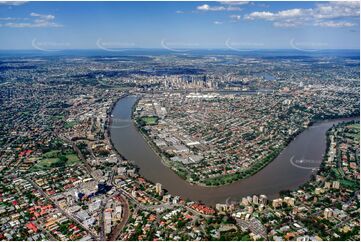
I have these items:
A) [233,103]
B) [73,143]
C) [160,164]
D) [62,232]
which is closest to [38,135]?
[73,143]

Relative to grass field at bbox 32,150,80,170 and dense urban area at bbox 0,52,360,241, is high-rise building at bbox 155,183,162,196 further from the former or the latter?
grass field at bbox 32,150,80,170

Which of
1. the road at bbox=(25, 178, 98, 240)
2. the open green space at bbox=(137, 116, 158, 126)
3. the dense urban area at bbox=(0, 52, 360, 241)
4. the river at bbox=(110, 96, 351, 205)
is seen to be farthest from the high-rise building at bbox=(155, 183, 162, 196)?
the open green space at bbox=(137, 116, 158, 126)

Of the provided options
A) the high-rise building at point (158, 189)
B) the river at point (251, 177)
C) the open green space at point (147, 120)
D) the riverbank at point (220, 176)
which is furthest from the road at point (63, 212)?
the open green space at point (147, 120)

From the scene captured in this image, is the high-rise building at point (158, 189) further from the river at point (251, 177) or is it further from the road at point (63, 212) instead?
the road at point (63, 212)

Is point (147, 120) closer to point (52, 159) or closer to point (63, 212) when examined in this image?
point (52, 159)

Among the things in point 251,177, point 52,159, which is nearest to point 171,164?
point 251,177

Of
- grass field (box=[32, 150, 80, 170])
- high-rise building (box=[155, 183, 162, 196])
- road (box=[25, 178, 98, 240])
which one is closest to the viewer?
road (box=[25, 178, 98, 240])

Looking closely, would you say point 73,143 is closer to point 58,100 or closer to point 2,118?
point 2,118
